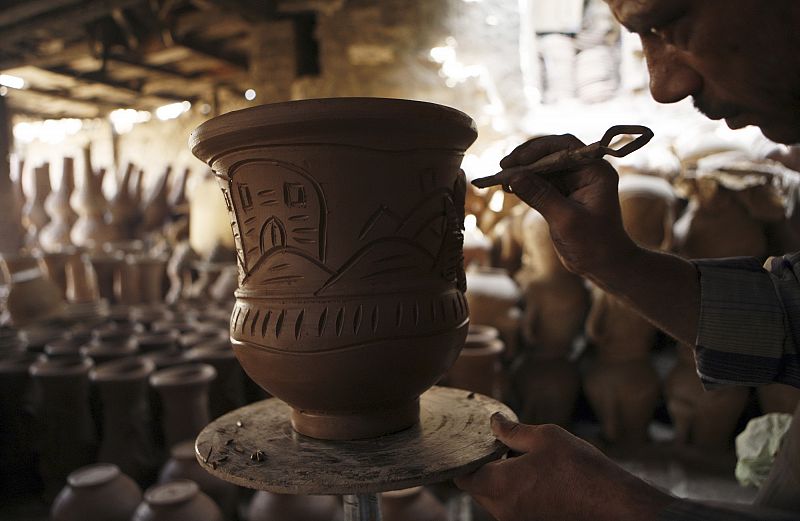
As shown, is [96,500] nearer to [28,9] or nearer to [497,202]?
[497,202]

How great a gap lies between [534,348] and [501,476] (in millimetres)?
2976

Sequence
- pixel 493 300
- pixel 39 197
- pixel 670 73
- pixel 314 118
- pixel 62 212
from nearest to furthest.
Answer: pixel 314 118 < pixel 670 73 < pixel 493 300 < pixel 62 212 < pixel 39 197

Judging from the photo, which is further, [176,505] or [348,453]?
[176,505]

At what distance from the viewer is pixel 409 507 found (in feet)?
7.04

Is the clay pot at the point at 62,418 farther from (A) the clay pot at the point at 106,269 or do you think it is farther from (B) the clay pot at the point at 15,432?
(A) the clay pot at the point at 106,269

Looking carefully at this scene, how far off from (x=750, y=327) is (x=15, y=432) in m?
3.62

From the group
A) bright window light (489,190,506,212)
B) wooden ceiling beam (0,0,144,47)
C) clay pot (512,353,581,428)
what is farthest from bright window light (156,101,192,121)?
clay pot (512,353,581,428)

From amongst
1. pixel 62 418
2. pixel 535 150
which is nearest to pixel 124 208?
pixel 62 418

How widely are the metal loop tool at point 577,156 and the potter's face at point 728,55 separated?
155 mm

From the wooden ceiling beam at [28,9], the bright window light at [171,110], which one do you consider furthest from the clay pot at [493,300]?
the bright window light at [171,110]

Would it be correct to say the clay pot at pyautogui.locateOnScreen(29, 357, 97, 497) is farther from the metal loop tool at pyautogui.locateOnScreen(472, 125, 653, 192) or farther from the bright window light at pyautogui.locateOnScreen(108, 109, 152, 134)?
the bright window light at pyautogui.locateOnScreen(108, 109, 152, 134)

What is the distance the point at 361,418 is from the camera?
1191 mm

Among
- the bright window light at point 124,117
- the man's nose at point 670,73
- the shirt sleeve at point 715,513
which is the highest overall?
the bright window light at point 124,117

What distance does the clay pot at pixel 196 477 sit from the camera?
2.40 m
